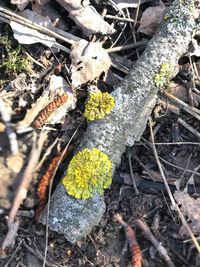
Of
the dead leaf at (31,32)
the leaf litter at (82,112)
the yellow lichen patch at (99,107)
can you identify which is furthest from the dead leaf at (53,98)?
the dead leaf at (31,32)

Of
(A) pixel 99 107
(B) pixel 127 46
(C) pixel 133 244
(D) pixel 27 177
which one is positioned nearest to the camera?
(D) pixel 27 177

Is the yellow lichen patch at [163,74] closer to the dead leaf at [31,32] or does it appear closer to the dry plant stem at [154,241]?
the dead leaf at [31,32]

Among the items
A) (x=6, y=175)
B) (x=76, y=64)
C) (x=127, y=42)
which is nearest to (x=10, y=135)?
(x=6, y=175)

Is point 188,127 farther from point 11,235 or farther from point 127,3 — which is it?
point 11,235

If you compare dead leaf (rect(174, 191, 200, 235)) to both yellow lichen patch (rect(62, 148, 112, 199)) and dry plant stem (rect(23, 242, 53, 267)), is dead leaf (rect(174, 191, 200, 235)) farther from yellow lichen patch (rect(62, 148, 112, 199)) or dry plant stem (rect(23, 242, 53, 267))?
dry plant stem (rect(23, 242, 53, 267))

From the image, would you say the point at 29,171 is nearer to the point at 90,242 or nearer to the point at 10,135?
the point at 10,135

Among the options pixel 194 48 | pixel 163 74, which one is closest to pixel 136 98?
pixel 163 74

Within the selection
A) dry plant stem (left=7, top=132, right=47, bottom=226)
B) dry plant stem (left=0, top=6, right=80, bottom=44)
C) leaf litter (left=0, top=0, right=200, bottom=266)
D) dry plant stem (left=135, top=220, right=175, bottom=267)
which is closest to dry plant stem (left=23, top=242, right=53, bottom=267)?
leaf litter (left=0, top=0, right=200, bottom=266)
